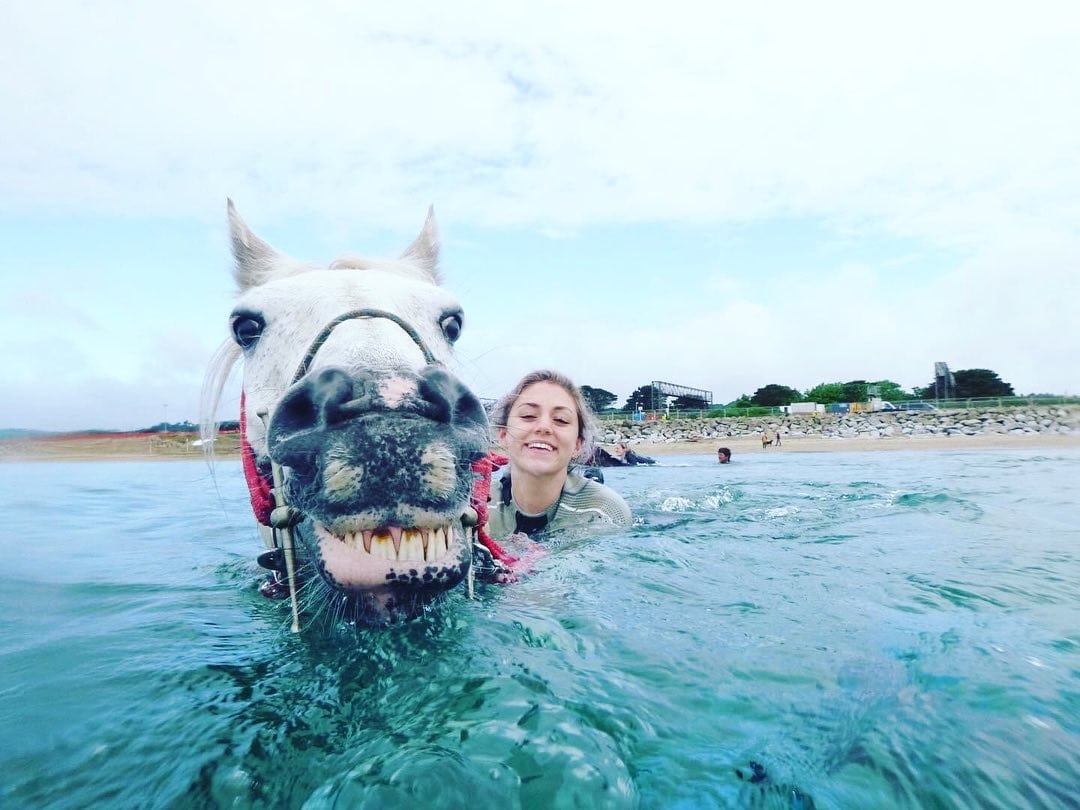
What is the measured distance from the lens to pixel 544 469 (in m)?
4.91

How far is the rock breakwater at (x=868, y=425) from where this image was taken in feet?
114

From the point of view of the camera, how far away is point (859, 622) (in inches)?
107

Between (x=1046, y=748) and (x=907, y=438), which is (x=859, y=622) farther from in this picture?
(x=907, y=438)

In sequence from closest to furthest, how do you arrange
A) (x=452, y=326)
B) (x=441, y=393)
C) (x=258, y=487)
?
(x=441, y=393) → (x=258, y=487) → (x=452, y=326)

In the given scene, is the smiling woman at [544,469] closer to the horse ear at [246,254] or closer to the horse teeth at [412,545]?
the horse ear at [246,254]

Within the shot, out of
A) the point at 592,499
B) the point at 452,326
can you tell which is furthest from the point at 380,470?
the point at 592,499

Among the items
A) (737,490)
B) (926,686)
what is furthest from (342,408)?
(737,490)

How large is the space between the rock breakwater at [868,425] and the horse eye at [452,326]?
93.0 ft

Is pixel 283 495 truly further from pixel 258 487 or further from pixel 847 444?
pixel 847 444

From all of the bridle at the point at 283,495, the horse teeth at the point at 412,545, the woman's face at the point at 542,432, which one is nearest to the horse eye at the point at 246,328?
the bridle at the point at 283,495

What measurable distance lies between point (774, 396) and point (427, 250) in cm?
7389

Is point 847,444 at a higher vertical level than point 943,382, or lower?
lower

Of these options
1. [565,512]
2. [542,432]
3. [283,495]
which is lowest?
[565,512]

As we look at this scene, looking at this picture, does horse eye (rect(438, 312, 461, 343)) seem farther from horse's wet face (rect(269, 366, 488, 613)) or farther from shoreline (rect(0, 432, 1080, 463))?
shoreline (rect(0, 432, 1080, 463))
